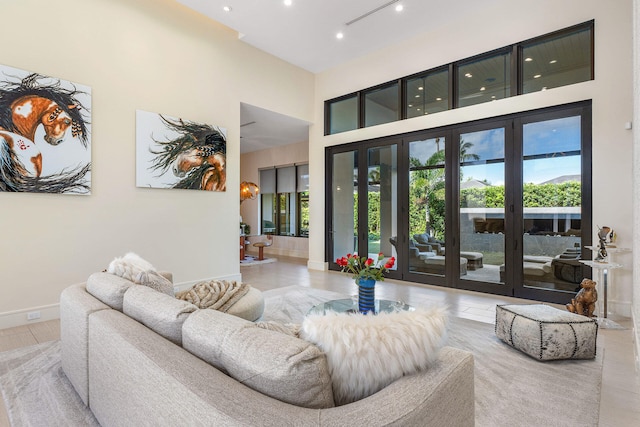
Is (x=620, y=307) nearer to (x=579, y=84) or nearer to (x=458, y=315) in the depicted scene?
(x=458, y=315)

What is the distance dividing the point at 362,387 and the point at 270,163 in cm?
998

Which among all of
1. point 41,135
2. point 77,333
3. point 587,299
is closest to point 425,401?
point 77,333

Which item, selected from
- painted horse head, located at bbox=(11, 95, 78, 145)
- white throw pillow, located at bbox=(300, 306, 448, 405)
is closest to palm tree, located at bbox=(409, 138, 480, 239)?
white throw pillow, located at bbox=(300, 306, 448, 405)

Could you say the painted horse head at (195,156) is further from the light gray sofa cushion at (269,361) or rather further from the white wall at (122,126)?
the light gray sofa cushion at (269,361)

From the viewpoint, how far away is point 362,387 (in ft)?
3.56

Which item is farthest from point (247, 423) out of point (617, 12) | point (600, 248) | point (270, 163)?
point (270, 163)

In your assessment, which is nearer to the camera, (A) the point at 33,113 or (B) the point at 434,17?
(A) the point at 33,113

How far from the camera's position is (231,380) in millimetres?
1065

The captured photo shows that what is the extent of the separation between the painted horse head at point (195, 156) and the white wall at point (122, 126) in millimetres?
175

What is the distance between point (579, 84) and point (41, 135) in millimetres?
6999

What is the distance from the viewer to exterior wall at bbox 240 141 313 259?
32.1 ft

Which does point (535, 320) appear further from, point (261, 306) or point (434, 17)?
point (434, 17)

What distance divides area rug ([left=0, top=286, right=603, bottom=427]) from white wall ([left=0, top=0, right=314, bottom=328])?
1302 mm

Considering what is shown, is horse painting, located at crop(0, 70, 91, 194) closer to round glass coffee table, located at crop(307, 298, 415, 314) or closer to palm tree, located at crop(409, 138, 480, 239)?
round glass coffee table, located at crop(307, 298, 415, 314)
